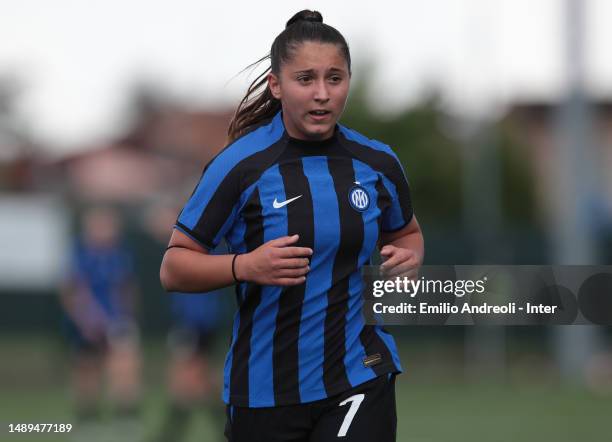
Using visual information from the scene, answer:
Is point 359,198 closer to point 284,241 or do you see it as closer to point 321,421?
point 284,241

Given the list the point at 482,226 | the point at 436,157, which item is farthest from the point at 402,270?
the point at 436,157

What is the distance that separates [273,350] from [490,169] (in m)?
30.2

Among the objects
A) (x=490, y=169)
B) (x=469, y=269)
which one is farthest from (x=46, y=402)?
(x=490, y=169)

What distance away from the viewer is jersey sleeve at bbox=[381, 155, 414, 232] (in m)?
4.55

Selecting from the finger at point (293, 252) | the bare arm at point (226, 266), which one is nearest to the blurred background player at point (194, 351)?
the bare arm at point (226, 266)

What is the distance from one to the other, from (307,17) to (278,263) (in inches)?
36.9

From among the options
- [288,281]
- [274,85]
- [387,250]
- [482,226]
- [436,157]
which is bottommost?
[288,281]

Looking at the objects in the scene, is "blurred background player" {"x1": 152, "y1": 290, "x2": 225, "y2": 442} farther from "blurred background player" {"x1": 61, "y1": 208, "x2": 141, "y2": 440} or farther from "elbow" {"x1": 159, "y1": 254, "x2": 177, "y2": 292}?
"elbow" {"x1": 159, "y1": 254, "x2": 177, "y2": 292}

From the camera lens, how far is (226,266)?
14.0ft

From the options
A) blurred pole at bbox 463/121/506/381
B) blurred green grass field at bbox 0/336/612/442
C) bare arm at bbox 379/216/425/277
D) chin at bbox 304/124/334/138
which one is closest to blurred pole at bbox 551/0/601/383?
blurred green grass field at bbox 0/336/612/442

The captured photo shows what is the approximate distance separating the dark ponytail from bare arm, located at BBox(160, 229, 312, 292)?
53 cm

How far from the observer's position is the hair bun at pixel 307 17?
4520mm

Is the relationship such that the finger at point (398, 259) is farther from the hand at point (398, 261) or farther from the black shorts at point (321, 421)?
the black shorts at point (321, 421)

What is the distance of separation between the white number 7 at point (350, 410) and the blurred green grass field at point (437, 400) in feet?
21.9
